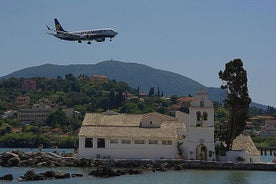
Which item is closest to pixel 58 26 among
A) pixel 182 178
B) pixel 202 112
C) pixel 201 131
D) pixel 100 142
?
pixel 100 142

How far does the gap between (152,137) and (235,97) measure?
7863mm

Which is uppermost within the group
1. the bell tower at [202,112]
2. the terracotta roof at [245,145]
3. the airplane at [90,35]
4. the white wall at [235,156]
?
the airplane at [90,35]

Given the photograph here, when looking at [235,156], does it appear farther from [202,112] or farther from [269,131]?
[269,131]

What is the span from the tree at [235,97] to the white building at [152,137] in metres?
1.98

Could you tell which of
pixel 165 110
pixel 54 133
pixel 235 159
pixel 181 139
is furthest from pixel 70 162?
pixel 165 110

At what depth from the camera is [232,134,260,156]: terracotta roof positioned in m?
64.9

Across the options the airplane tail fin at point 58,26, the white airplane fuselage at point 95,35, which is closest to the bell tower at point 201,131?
the white airplane fuselage at point 95,35

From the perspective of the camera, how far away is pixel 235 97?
64562 millimetres

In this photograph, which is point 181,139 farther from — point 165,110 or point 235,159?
point 165,110

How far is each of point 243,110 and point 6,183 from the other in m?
24.2

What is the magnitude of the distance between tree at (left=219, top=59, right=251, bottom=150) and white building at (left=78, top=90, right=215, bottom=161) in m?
1.98

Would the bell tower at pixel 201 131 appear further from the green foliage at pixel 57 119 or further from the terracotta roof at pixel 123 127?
the green foliage at pixel 57 119

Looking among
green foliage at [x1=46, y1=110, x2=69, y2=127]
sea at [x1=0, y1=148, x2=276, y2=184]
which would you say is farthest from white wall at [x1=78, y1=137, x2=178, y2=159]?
green foliage at [x1=46, y1=110, x2=69, y2=127]

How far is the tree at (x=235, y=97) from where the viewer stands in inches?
2542
